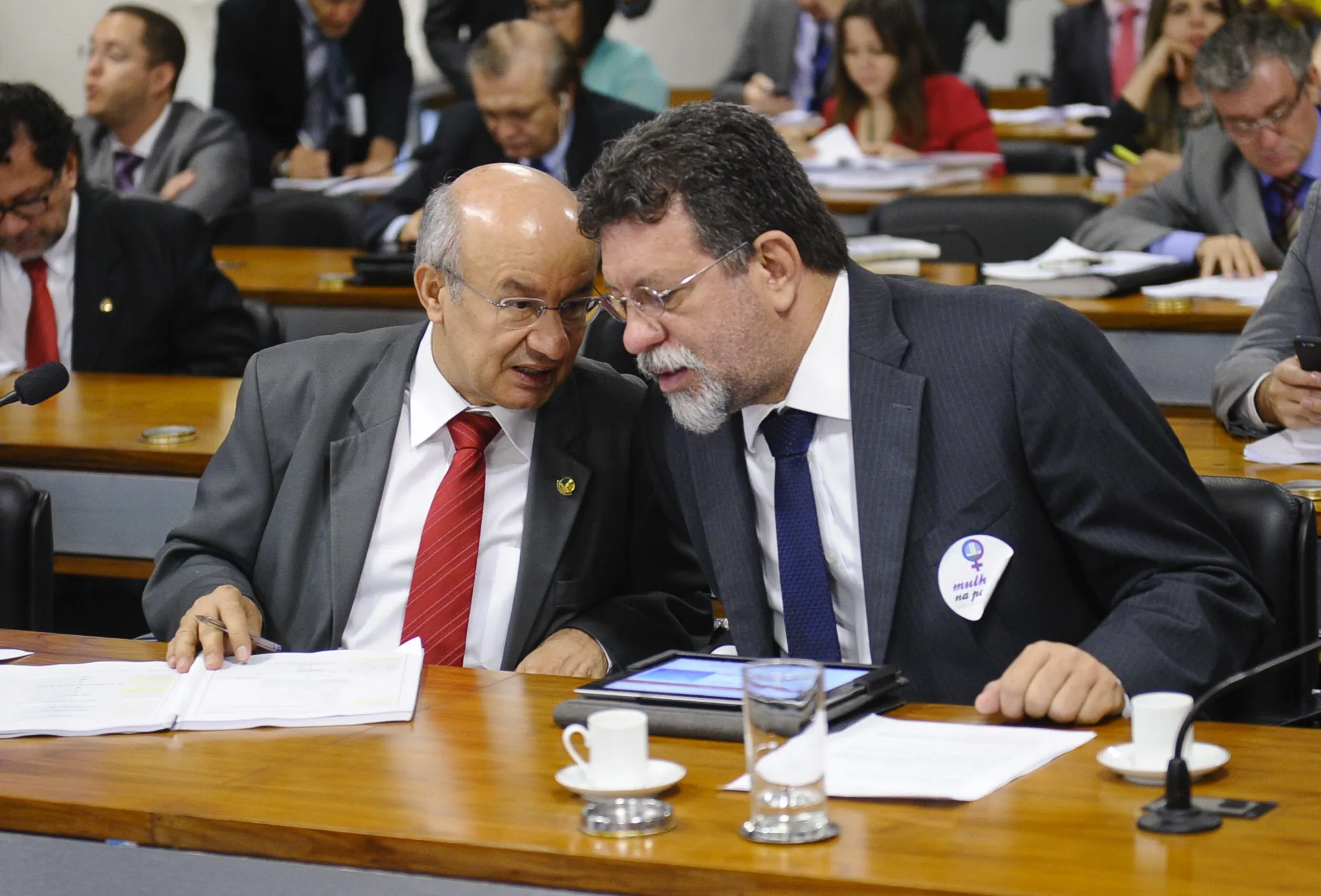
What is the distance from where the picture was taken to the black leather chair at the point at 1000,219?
4.75 m

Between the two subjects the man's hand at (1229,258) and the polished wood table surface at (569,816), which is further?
the man's hand at (1229,258)

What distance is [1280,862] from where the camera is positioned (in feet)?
4.14

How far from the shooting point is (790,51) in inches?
329

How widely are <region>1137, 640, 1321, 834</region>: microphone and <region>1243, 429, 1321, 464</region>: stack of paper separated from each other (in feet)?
4.54

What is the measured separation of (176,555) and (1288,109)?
2.82 m

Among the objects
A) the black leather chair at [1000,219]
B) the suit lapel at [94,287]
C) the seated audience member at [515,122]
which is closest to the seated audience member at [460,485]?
the suit lapel at [94,287]

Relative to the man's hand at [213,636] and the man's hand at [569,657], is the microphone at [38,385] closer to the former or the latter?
the man's hand at [213,636]

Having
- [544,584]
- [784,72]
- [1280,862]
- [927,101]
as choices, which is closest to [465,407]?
[544,584]

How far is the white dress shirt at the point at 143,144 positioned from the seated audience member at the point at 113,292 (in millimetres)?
1902

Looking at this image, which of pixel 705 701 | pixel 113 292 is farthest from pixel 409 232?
pixel 705 701

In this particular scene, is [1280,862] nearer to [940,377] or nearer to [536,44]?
[940,377]

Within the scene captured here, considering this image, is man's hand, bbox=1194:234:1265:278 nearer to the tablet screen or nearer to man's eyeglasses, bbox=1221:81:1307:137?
man's eyeglasses, bbox=1221:81:1307:137

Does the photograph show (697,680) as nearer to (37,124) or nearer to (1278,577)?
(1278,577)

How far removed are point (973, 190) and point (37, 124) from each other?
2890 mm
